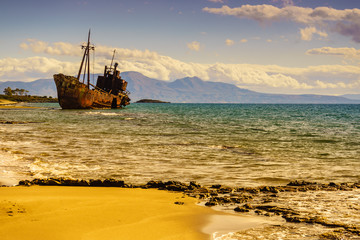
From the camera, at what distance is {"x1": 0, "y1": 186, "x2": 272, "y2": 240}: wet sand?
17.1 feet

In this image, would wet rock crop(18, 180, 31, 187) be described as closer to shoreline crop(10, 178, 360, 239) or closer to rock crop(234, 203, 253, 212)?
shoreline crop(10, 178, 360, 239)

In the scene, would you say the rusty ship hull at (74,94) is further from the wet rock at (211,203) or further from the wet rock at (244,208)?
the wet rock at (244,208)

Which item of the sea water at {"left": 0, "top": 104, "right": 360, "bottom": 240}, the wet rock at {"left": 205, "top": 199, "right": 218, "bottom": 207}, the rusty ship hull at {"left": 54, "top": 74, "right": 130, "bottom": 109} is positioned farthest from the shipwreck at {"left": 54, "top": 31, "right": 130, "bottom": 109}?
the wet rock at {"left": 205, "top": 199, "right": 218, "bottom": 207}

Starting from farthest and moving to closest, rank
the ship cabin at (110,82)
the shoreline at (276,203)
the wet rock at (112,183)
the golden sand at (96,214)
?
1. the ship cabin at (110,82)
2. the wet rock at (112,183)
3. the shoreline at (276,203)
4. the golden sand at (96,214)

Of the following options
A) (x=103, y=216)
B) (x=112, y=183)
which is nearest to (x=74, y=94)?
(x=112, y=183)

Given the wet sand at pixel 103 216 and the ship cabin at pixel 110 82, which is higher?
the ship cabin at pixel 110 82

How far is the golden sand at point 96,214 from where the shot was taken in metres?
5.20

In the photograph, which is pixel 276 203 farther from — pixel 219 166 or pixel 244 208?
pixel 219 166

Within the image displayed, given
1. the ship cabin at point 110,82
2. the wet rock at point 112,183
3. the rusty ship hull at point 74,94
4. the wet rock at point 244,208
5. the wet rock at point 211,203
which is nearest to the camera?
the wet rock at point 244,208

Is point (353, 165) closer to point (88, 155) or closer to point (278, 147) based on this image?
point (278, 147)

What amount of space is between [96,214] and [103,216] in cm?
18

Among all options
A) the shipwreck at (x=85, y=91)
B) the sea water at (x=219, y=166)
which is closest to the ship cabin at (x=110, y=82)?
the shipwreck at (x=85, y=91)

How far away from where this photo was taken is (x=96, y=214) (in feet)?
20.2

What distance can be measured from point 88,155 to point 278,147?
10.2m
